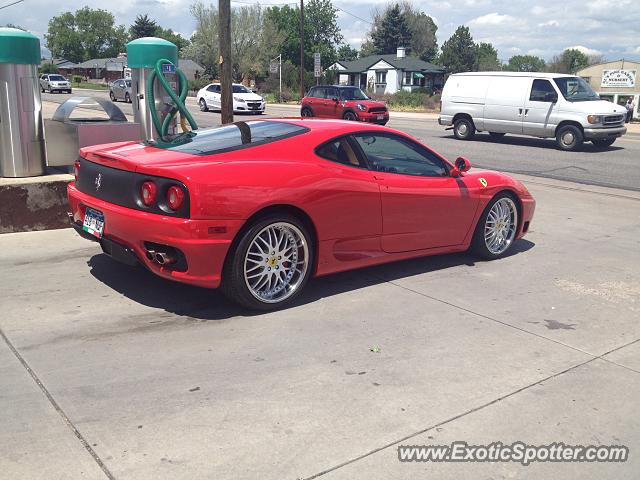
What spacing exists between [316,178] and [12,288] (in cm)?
255

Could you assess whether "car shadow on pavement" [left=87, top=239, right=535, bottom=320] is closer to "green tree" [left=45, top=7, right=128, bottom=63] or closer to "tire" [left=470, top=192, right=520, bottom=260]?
"tire" [left=470, top=192, right=520, bottom=260]

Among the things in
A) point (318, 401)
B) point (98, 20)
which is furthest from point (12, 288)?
point (98, 20)

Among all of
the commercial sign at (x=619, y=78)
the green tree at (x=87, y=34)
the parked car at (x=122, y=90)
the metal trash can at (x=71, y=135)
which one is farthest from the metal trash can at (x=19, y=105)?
the green tree at (x=87, y=34)

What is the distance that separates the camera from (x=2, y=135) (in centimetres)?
693

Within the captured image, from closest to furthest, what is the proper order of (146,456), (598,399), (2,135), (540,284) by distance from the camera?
(146,456)
(598,399)
(540,284)
(2,135)

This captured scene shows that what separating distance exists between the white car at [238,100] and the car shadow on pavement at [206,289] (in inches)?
1022

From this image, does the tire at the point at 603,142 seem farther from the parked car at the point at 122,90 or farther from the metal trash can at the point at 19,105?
the parked car at the point at 122,90

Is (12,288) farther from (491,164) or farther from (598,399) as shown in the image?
(491,164)

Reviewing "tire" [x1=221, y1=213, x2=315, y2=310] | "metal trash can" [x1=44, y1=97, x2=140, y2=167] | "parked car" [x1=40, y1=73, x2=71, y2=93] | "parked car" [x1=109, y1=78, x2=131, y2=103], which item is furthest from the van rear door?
"parked car" [x1=40, y1=73, x2=71, y2=93]

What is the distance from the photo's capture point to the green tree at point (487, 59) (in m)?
97.7

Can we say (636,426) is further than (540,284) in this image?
No

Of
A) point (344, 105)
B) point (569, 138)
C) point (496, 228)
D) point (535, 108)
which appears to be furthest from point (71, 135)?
point (344, 105)

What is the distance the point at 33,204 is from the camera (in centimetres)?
670

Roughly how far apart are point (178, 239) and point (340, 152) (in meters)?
1.58
